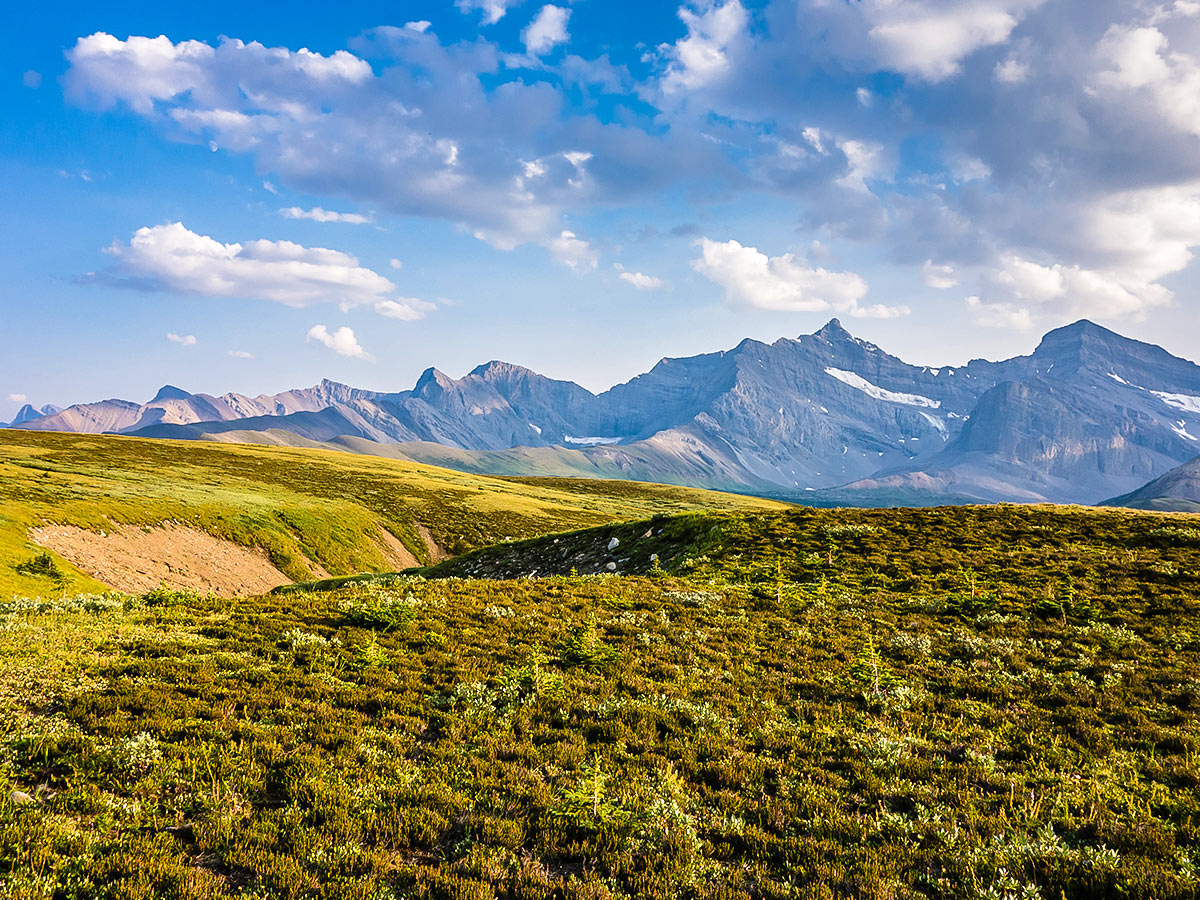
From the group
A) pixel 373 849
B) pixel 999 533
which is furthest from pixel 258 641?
pixel 999 533

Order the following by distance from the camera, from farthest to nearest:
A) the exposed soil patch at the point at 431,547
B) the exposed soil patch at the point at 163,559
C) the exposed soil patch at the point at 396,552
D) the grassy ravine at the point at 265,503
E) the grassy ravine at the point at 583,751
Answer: the exposed soil patch at the point at 431,547 → the exposed soil patch at the point at 396,552 → the grassy ravine at the point at 265,503 → the exposed soil patch at the point at 163,559 → the grassy ravine at the point at 583,751

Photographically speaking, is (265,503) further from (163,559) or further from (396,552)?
(163,559)

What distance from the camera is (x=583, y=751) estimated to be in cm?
1170

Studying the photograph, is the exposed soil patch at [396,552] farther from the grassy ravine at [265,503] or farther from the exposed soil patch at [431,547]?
the exposed soil patch at [431,547]

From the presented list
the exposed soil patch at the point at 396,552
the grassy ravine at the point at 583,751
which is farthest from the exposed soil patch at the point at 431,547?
the grassy ravine at the point at 583,751

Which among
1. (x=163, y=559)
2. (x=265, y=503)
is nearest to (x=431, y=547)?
(x=265, y=503)

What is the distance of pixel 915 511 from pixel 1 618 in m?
53.6

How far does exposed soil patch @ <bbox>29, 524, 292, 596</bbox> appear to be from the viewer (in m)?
38.7

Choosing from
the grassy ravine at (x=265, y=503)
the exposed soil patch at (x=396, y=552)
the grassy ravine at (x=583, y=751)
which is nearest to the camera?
the grassy ravine at (x=583, y=751)

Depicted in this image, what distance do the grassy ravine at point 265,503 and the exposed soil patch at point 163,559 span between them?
1458 millimetres

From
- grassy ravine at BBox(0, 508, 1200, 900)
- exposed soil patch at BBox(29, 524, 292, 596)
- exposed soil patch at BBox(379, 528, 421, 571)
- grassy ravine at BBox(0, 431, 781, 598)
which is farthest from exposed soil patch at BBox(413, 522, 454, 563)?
grassy ravine at BBox(0, 508, 1200, 900)

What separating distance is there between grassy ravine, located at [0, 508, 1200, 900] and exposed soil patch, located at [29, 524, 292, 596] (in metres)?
26.1

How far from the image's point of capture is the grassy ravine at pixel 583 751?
8.16m

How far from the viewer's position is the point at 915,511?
157ft
